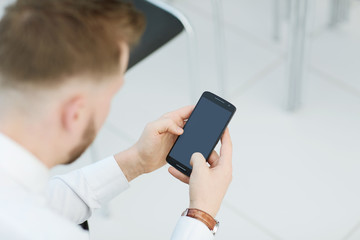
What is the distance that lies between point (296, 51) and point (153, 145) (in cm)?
75

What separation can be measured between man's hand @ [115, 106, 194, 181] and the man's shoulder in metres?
0.29

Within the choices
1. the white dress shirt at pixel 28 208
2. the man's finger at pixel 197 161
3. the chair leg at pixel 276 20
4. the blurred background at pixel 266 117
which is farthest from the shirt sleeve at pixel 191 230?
the chair leg at pixel 276 20

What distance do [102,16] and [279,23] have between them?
4.42ft

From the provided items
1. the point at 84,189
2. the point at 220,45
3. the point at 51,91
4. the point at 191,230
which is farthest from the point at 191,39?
the point at 51,91

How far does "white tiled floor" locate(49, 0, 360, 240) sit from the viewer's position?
1.71 meters

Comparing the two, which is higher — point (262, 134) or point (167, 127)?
point (262, 134)

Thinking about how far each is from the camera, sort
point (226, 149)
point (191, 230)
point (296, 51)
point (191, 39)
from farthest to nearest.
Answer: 1. point (296, 51)
2. point (191, 39)
3. point (226, 149)
4. point (191, 230)

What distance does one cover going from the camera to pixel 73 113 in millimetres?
877

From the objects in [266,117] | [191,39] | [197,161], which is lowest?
[197,161]

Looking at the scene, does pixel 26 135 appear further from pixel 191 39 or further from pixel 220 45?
pixel 220 45

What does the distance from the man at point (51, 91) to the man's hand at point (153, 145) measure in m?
0.20

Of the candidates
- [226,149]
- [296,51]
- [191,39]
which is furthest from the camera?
[296,51]

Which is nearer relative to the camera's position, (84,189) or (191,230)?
(191,230)

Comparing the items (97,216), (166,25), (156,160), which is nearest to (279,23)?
(166,25)
